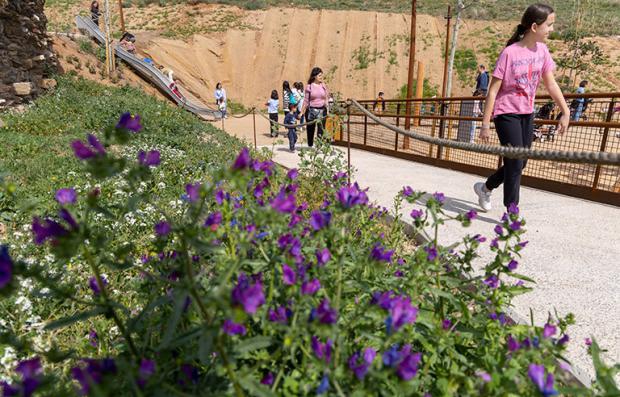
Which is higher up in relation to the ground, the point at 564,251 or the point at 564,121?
the point at 564,121

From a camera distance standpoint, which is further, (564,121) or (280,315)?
(564,121)

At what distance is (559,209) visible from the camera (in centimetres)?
462

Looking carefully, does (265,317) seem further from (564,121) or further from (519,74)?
(564,121)

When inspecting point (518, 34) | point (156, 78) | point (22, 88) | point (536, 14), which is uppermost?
point (536, 14)

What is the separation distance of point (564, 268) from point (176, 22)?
1593 inches

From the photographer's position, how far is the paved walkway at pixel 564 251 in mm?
2357

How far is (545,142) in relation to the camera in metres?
7.30

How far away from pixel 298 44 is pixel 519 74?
3448 centimetres

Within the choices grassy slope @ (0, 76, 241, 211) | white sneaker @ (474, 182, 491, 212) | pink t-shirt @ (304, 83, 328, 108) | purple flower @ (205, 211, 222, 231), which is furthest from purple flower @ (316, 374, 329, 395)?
pink t-shirt @ (304, 83, 328, 108)

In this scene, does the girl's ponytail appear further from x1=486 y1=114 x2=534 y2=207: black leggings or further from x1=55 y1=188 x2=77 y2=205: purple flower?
x1=55 y1=188 x2=77 y2=205: purple flower

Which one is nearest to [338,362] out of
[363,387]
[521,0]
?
[363,387]

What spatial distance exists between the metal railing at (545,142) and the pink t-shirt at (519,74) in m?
0.59

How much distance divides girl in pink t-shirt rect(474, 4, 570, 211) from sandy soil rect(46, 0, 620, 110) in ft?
91.9

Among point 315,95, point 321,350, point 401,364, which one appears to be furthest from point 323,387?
point 315,95
